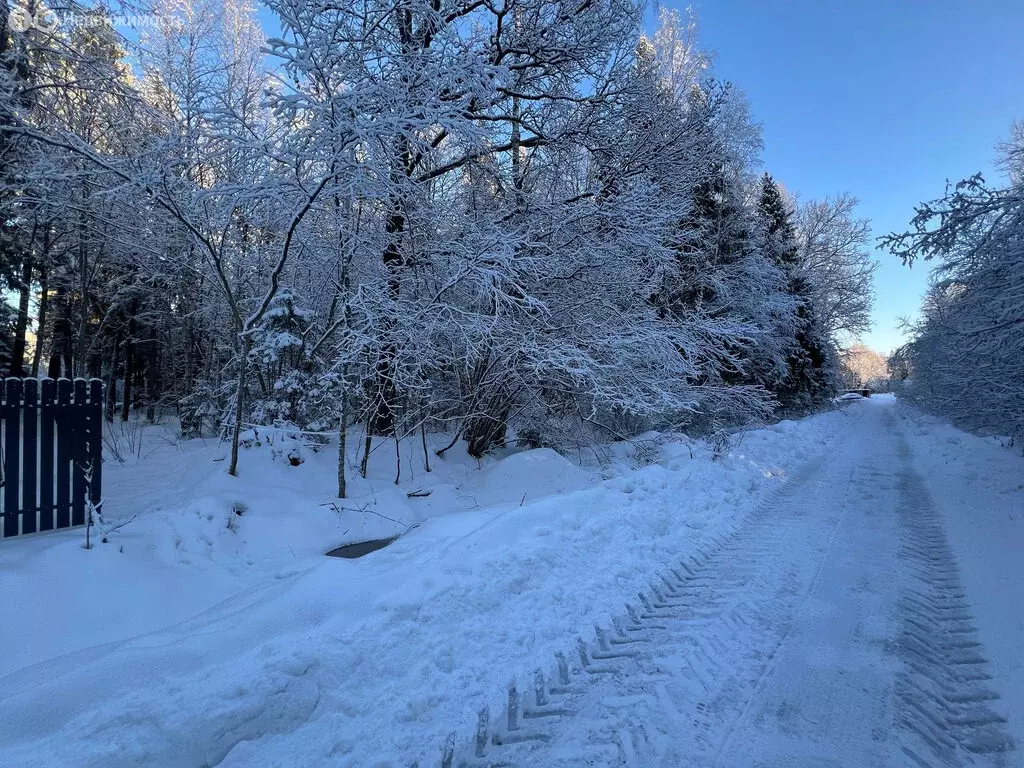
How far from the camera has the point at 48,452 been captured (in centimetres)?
487

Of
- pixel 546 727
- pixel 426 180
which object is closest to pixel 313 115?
pixel 426 180

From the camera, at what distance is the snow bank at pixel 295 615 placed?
224 centimetres

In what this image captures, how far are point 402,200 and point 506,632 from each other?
5642mm

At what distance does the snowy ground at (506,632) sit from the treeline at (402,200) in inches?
98.0

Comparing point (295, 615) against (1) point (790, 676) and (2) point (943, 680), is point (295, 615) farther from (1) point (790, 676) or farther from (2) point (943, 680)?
(2) point (943, 680)

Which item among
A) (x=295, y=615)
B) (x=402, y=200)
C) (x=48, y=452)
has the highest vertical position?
(x=402, y=200)

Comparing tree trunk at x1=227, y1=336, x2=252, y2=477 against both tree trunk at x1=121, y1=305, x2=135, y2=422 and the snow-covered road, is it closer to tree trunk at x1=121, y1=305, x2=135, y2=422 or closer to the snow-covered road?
the snow-covered road

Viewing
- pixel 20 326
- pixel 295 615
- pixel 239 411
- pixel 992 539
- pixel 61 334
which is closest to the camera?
pixel 295 615

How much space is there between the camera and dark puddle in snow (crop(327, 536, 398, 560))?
5664 millimetres

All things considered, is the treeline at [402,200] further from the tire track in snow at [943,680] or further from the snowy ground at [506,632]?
the tire track in snow at [943,680]

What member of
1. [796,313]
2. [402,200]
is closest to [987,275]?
[402,200]

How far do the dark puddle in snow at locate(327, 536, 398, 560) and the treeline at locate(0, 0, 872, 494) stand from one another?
170 cm

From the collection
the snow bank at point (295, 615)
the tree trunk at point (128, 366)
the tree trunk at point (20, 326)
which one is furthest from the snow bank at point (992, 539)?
the tree trunk at point (128, 366)

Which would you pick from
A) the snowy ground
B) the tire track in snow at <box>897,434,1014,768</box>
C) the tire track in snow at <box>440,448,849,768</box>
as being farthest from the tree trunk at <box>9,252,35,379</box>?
the tire track in snow at <box>897,434,1014,768</box>
